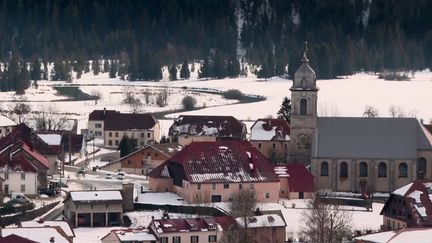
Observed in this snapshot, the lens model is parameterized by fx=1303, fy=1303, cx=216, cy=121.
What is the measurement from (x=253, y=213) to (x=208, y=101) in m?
60.4

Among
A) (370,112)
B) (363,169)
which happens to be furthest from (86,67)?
(363,169)

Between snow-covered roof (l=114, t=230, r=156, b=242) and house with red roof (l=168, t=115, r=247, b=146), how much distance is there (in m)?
25.8

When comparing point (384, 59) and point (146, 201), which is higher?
point (384, 59)

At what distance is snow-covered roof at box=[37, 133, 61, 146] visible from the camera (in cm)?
6462

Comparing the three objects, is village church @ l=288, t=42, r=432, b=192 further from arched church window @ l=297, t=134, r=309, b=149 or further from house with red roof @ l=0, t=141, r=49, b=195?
house with red roof @ l=0, t=141, r=49, b=195

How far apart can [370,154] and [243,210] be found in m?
13.0

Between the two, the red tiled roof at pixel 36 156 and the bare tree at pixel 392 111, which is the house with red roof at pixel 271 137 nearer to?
the red tiled roof at pixel 36 156

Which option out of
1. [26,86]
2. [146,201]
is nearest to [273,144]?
[146,201]

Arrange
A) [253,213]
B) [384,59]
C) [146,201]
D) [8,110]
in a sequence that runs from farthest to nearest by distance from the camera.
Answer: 1. [384,59]
2. [8,110]
3. [146,201]
4. [253,213]

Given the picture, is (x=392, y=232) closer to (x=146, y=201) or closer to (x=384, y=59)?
(x=146, y=201)

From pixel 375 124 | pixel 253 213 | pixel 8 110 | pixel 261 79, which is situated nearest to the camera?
pixel 253 213

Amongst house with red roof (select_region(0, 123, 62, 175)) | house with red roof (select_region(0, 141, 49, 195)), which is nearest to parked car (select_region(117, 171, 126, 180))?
house with red roof (select_region(0, 123, 62, 175))

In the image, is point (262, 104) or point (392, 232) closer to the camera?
point (392, 232)

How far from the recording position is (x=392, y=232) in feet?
143
